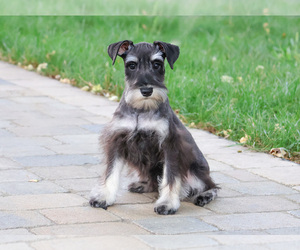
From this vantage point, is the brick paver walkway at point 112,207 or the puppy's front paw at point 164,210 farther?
the puppy's front paw at point 164,210

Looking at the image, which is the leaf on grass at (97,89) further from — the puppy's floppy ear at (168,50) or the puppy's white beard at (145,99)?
the puppy's white beard at (145,99)

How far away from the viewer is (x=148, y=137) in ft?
15.4

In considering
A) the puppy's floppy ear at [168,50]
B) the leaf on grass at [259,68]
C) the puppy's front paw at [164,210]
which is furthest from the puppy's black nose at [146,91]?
the leaf on grass at [259,68]

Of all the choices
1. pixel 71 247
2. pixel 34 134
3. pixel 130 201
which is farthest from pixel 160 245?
pixel 34 134

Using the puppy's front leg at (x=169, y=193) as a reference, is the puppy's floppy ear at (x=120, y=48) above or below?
above

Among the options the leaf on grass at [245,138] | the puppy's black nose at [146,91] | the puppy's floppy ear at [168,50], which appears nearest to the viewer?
the puppy's black nose at [146,91]

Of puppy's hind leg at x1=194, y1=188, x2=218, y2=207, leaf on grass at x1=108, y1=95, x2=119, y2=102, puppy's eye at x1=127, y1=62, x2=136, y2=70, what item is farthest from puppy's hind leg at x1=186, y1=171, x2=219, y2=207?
leaf on grass at x1=108, y1=95, x2=119, y2=102

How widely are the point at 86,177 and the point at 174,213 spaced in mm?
1178

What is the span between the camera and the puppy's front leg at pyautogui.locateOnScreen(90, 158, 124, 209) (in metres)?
4.79

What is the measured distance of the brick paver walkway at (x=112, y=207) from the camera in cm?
403

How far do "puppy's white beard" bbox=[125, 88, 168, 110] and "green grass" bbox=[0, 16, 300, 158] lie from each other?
2241 mm

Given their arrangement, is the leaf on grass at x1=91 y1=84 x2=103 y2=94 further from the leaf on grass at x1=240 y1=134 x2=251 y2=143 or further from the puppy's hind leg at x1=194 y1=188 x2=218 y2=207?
the puppy's hind leg at x1=194 y1=188 x2=218 y2=207

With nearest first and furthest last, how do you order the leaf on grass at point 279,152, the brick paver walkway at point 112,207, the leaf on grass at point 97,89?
the brick paver walkway at point 112,207
the leaf on grass at point 279,152
the leaf on grass at point 97,89

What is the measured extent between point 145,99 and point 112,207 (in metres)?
0.84
